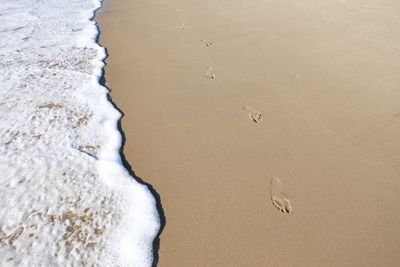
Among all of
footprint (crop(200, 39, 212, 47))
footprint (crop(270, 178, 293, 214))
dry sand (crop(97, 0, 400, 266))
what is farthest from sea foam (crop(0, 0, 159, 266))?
footprint (crop(200, 39, 212, 47))

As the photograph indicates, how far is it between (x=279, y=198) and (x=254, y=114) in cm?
120

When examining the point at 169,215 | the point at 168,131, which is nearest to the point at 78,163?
the point at 168,131

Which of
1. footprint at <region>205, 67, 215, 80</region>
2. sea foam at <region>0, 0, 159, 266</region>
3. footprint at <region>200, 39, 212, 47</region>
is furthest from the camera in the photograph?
footprint at <region>200, 39, 212, 47</region>

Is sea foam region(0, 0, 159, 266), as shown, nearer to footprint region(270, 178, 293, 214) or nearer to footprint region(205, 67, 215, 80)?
footprint region(270, 178, 293, 214)

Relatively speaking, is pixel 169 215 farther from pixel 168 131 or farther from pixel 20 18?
pixel 20 18

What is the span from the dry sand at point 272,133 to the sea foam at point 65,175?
0.21m

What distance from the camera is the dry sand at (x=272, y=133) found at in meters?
2.35

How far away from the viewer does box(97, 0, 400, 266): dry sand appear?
2352 mm

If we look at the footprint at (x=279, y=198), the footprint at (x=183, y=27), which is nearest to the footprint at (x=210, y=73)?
the footprint at (x=183, y=27)

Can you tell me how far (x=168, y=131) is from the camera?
11.6 feet

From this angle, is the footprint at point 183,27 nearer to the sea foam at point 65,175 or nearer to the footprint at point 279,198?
the sea foam at point 65,175

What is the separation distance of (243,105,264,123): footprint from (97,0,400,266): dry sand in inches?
0.6

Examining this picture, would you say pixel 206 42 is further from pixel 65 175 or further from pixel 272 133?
pixel 65 175

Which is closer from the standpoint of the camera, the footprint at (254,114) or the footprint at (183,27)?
the footprint at (254,114)
